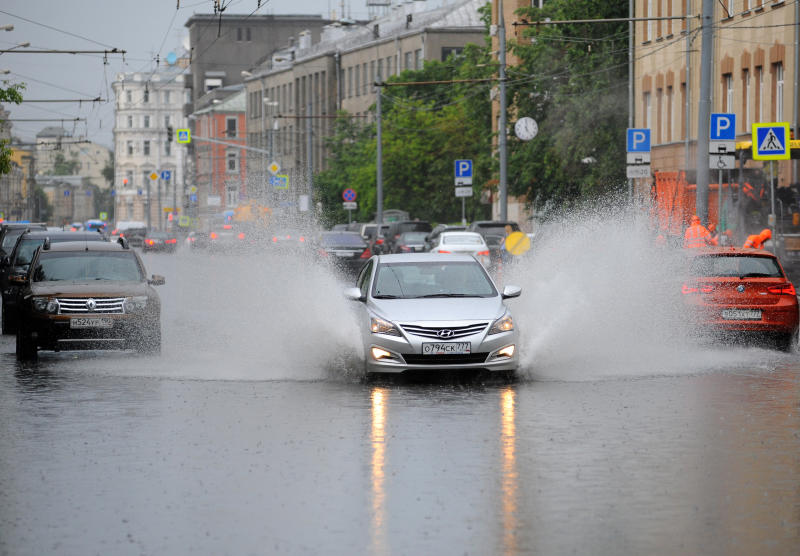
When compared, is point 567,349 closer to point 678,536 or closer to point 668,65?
point 678,536

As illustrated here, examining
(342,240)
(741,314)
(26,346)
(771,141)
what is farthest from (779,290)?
(342,240)

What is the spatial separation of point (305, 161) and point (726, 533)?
121166mm

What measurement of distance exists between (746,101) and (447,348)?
3419 cm

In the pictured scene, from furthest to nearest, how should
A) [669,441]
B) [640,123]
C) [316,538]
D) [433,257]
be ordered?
[640,123] < [433,257] < [669,441] < [316,538]

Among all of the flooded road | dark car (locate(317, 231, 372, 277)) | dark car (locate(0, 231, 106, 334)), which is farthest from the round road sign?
the flooded road

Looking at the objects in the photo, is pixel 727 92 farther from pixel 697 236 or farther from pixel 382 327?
pixel 382 327

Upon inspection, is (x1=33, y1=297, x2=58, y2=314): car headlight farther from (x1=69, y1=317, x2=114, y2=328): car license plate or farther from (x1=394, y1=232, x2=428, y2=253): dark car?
(x1=394, y1=232, x2=428, y2=253): dark car

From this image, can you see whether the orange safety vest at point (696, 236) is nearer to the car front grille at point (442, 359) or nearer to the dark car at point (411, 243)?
the car front grille at point (442, 359)

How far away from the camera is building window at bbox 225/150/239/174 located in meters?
158

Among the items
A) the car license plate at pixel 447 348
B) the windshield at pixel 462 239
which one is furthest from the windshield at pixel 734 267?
the windshield at pixel 462 239

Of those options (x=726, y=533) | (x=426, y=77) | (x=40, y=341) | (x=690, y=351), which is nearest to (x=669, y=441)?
(x=726, y=533)

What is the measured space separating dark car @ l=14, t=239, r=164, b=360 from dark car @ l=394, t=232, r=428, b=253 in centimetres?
3465

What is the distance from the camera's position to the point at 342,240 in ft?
181

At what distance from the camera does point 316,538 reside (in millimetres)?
8234
